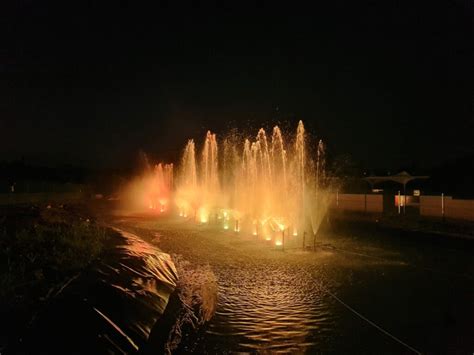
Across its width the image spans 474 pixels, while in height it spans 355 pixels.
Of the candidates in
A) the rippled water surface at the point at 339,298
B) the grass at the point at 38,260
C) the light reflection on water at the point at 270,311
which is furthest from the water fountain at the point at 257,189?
the grass at the point at 38,260

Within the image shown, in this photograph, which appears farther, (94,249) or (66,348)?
(94,249)

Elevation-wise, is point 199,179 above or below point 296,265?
above

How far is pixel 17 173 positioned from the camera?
231 ft

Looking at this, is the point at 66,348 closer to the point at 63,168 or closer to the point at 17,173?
the point at 17,173

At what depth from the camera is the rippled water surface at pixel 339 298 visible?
7207 millimetres

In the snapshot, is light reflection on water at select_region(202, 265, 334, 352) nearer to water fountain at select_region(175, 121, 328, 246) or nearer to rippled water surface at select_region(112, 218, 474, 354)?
rippled water surface at select_region(112, 218, 474, 354)

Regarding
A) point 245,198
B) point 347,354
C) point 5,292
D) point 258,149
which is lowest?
point 347,354

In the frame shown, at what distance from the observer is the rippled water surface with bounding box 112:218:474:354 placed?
7.21 m

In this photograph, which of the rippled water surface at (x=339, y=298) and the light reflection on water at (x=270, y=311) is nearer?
the rippled water surface at (x=339, y=298)

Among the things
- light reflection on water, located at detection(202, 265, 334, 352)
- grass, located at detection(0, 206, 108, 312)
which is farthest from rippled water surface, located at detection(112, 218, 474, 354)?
grass, located at detection(0, 206, 108, 312)

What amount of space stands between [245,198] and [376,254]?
58.1ft

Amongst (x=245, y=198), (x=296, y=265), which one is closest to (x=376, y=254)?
(x=296, y=265)

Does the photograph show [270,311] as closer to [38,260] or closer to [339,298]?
[339,298]

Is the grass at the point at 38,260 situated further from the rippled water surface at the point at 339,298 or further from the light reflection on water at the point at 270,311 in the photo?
the light reflection on water at the point at 270,311
